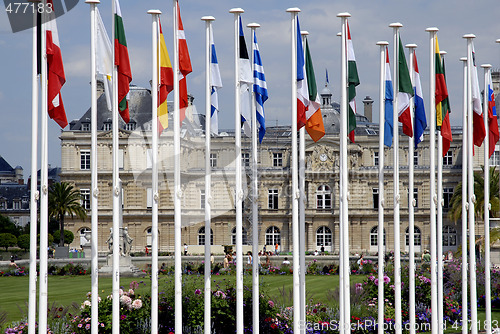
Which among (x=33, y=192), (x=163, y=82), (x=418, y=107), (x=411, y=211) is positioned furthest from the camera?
(x=418, y=107)

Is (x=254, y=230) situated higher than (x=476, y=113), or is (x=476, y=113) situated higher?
(x=476, y=113)

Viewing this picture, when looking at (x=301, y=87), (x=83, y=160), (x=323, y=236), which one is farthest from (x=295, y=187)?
(x=83, y=160)

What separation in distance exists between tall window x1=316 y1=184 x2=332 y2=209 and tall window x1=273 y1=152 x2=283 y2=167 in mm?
4820

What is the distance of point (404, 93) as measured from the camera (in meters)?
15.8

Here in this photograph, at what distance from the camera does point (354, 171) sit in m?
67.2

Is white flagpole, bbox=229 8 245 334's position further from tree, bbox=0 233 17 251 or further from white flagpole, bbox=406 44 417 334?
tree, bbox=0 233 17 251

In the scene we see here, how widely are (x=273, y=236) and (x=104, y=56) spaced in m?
53.6

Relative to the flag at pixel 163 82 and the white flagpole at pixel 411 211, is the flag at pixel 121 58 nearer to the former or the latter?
the flag at pixel 163 82

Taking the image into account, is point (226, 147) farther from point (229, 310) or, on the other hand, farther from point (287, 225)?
point (229, 310)

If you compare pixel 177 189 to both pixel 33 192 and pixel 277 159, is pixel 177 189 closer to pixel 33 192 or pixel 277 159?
pixel 33 192

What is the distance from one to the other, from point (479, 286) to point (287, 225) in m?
44.0

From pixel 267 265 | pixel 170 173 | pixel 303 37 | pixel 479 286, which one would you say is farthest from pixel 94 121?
pixel 170 173

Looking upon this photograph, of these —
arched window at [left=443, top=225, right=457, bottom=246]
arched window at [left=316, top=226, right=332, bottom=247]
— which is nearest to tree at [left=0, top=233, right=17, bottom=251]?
arched window at [left=316, top=226, right=332, bottom=247]

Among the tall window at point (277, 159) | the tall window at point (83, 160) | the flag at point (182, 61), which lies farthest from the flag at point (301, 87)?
the tall window at point (277, 159)
